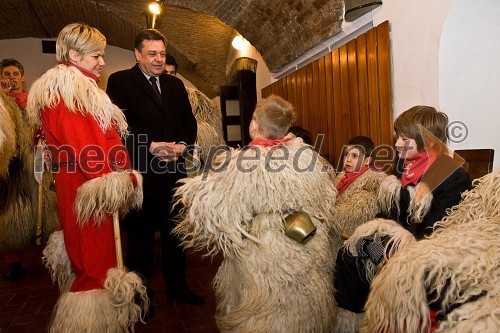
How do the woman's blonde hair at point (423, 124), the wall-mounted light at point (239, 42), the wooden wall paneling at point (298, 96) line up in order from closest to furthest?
the woman's blonde hair at point (423, 124)
the wooden wall paneling at point (298, 96)
the wall-mounted light at point (239, 42)

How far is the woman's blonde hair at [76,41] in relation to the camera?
5.30 ft

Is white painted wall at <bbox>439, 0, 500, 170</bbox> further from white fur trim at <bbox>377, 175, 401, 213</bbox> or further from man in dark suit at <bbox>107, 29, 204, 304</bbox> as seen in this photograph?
man in dark suit at <bbox>107, 29, 204, 304</bbox>

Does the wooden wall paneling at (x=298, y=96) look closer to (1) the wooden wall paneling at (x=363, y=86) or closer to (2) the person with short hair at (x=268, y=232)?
(1) the wooden wall paneling at (x=363, y=86)

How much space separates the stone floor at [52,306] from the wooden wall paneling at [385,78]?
172cm

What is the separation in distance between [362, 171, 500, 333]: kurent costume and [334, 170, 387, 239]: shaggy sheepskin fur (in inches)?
44.8

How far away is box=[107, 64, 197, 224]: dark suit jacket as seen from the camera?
85.7 inches

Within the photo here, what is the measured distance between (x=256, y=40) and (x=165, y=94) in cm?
287

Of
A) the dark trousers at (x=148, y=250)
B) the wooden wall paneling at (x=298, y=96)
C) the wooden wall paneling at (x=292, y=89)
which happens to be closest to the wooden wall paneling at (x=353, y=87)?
the wooden wall paneling at (x=298, y=96)

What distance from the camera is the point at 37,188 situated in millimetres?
3215

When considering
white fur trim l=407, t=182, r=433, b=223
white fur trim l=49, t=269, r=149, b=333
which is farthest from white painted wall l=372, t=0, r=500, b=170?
white fur trim l=49, t=269, r=149, b=333

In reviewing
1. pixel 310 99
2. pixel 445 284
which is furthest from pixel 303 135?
pixel 445 284

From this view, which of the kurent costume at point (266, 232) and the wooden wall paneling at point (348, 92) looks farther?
the wooden wall paneling at point (348, 92)

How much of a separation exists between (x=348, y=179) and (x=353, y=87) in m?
1.05

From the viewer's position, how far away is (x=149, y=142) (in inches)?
86.7
